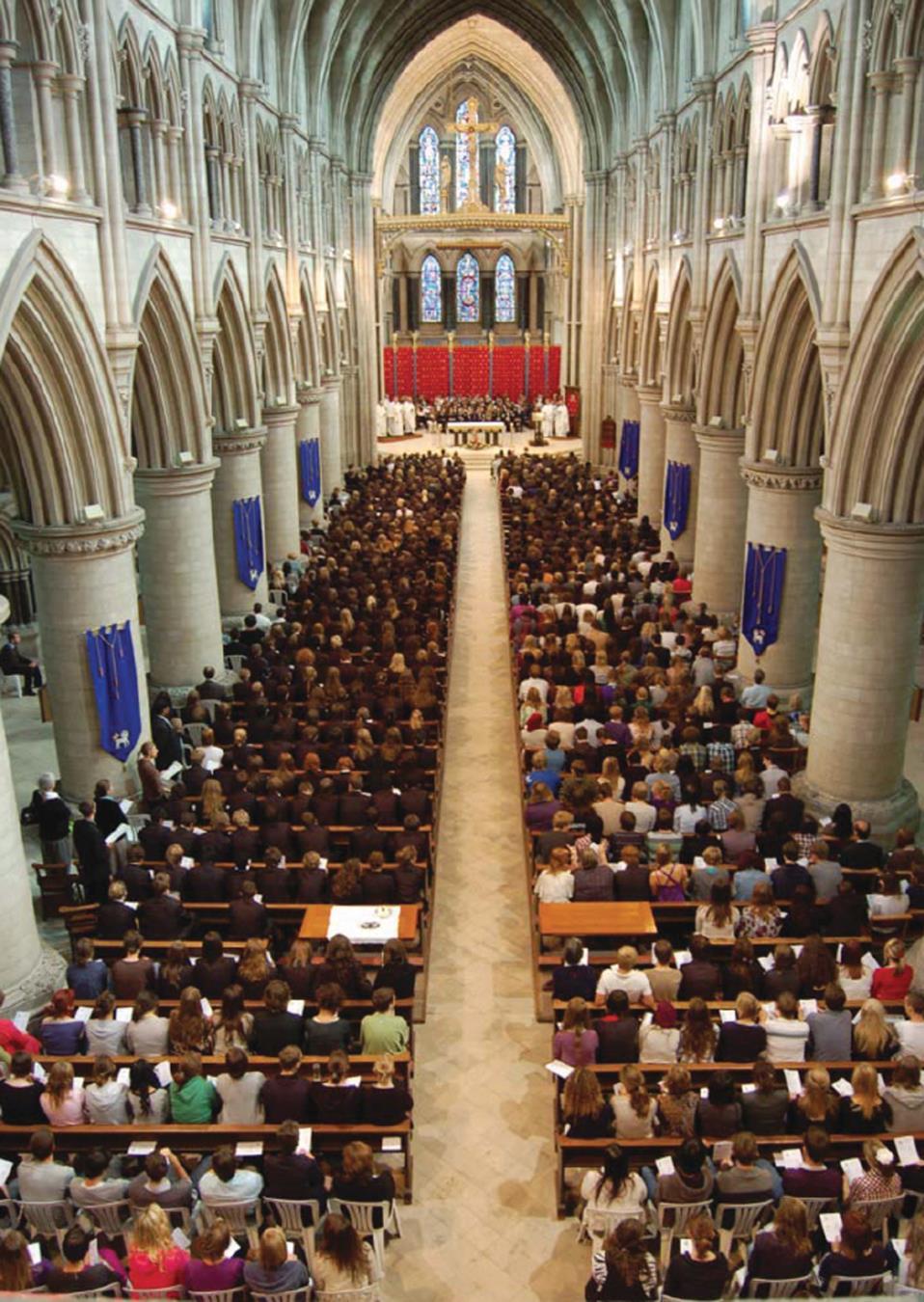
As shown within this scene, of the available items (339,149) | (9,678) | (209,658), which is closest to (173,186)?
(209,658)

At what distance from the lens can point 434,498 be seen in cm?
3203

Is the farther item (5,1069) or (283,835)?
(283,835)

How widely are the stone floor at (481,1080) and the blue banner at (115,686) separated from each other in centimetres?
164

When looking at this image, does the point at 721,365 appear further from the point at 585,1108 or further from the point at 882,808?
the point at 585,1108

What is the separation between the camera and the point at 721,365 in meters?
21.2

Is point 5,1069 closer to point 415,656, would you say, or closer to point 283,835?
point 283,835

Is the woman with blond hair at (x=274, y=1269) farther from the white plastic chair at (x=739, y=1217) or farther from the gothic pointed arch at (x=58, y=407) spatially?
the gothic pointed arch at (x=58, y=407)

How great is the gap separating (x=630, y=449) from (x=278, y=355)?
12378mm

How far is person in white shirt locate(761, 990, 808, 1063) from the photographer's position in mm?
8305

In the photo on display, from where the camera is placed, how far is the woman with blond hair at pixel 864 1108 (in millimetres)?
7535

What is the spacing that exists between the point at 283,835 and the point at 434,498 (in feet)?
69.3

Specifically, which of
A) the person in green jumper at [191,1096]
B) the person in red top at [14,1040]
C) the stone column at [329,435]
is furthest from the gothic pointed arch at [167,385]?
the stone column at [329,435]

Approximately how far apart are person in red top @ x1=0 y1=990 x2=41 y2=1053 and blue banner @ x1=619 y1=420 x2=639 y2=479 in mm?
27363

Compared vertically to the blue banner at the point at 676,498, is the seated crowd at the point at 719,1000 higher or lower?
lower
